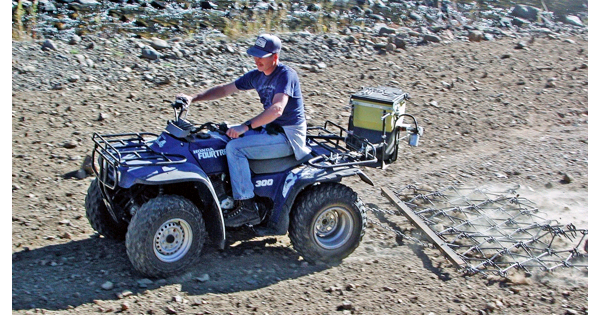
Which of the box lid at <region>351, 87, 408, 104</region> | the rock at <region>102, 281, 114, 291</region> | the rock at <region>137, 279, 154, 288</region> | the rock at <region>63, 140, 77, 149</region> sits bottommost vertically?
the rock at <region>102, 281, 114, 291</region>

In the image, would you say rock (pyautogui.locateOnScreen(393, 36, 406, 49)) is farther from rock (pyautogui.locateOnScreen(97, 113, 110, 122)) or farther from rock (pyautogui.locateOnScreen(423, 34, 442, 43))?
rock (pyautogui.locateOnScreen(97, 113, 110, 122))

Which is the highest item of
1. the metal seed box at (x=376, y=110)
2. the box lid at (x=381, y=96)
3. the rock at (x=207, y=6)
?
the box lid at (x=381, y=96)

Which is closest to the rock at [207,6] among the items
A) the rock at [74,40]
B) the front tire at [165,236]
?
the rock at [74,40]

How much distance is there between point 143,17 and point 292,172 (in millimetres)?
12629

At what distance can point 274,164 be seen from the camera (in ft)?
23.1

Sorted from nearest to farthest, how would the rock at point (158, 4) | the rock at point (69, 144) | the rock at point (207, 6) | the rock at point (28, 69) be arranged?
the rock at point (69, 144) → the rock at point (28, 69) → the rock at point (158, 4) → the rock at point (207, 6)

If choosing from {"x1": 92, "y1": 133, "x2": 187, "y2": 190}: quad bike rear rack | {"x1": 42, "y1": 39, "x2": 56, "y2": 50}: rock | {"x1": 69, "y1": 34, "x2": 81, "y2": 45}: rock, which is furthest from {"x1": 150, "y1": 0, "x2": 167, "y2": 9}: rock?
{"x1": 92, "y1": 133, "x2": 187, "y2": 190}: quad bike rear rack

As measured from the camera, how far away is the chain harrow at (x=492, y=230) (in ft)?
24.2

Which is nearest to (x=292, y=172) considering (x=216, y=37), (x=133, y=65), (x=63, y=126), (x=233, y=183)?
(x=233, y=183)

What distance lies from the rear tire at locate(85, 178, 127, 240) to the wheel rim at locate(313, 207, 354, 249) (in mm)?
1875

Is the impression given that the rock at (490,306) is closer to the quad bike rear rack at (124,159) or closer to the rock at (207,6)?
the quad bike rear rack at (124,159)

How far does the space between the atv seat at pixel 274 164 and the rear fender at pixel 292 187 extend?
0.09 m

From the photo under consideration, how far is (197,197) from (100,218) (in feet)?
3.20

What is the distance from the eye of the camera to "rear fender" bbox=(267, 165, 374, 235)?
22.6ft
